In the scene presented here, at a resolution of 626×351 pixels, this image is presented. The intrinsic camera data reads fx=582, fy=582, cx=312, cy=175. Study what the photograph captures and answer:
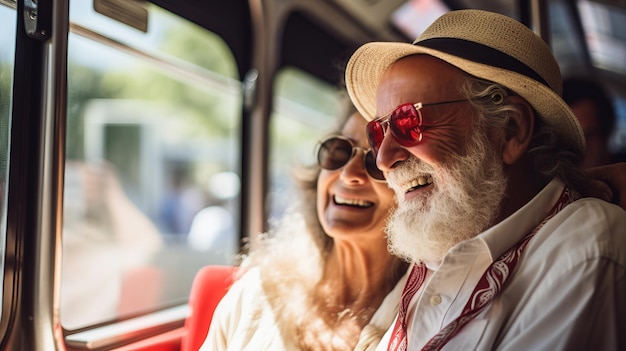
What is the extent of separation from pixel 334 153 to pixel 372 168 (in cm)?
17

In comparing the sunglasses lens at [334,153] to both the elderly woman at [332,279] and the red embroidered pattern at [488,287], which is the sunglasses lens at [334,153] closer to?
the elderly woman at [332,279]

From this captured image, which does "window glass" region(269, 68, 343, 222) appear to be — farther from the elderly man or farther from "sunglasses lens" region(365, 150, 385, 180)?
the elderly man

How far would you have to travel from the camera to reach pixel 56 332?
1793mm

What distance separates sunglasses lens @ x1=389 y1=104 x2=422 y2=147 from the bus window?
114 centimetres

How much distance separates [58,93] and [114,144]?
29.5 ft

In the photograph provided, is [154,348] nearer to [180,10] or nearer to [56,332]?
[56,332]

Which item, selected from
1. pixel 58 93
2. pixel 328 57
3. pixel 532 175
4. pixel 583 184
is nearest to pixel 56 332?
pixel 58 93

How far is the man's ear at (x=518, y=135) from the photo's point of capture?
1689 mm

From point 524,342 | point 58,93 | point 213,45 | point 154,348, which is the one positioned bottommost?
point 154,348

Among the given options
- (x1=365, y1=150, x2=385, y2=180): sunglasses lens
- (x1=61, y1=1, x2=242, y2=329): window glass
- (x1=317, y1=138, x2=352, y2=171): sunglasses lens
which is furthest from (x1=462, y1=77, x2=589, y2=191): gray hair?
(x1=61, y1=1, x2=242, y2=329): window glass

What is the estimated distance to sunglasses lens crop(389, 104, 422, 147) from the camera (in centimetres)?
165

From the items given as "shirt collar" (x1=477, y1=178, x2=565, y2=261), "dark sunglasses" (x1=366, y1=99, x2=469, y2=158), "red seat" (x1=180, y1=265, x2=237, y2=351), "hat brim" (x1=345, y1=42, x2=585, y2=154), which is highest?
"hat brim" (x1=345, y1=42, x2=585, y2=154)

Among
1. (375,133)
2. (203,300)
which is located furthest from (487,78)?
(203,300)

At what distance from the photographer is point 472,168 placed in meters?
1.65
